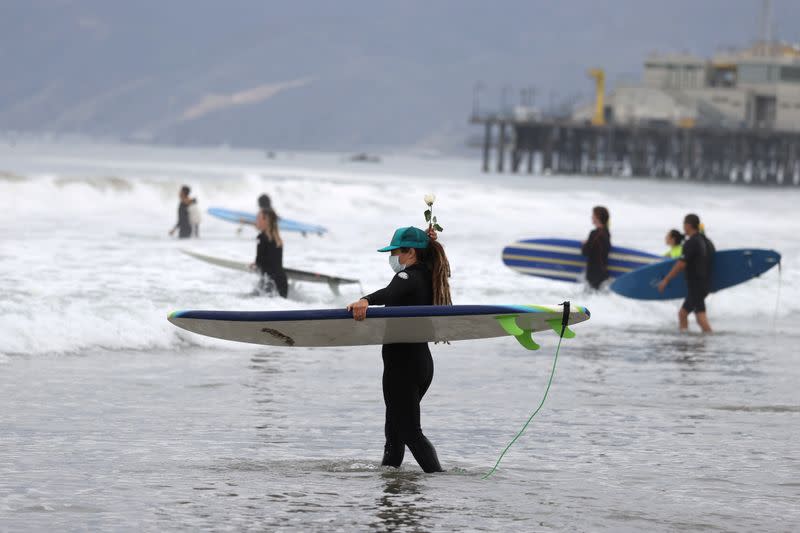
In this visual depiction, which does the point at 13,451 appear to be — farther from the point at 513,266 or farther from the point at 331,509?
the point at 513,266

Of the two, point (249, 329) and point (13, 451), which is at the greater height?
point (249, 329)

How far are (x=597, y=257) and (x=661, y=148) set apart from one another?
316 feet

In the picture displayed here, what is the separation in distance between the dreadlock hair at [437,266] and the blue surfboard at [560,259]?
9.14 m

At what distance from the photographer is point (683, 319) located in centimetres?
1372

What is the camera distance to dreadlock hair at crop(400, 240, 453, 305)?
6.36m

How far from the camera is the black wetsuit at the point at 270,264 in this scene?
13.3 m

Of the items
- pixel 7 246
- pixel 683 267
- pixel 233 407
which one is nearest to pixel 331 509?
pixel 233 407

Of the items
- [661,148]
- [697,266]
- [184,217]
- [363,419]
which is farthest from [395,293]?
[661,148]

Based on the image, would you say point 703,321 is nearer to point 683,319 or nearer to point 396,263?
point 683,319

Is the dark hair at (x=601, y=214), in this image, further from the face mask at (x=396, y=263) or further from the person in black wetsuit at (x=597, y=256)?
the face mask at (x=396, y=263)

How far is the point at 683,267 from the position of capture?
13688 mm

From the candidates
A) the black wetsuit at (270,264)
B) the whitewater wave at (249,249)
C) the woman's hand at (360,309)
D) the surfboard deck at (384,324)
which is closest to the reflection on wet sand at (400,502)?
the surfboard deck at (384,324)

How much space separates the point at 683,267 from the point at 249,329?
25.3ft

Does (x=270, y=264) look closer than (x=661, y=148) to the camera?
Yes
